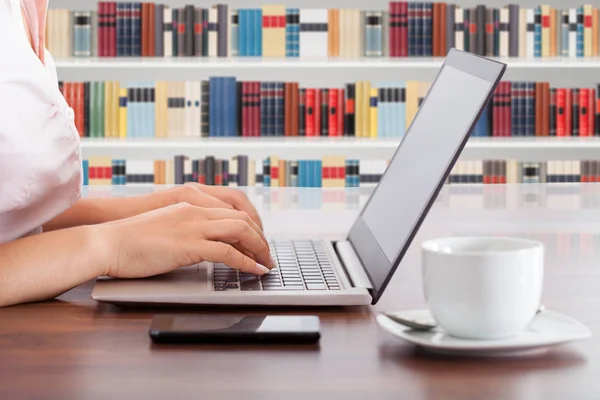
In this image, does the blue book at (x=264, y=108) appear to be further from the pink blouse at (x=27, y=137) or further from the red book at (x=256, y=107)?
the pink blouse at (x=27, y=137)

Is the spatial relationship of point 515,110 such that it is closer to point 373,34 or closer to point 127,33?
point 373,34

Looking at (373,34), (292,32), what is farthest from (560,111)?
(292,32)

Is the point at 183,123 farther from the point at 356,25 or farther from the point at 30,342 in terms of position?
the point at 30,342

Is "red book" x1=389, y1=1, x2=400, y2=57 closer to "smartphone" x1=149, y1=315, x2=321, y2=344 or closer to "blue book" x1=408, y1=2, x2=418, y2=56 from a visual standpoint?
"blue book" x1=408, y1=2, x2=418, y2=56

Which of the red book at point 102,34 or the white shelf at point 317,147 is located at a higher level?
the red book at point 102,34

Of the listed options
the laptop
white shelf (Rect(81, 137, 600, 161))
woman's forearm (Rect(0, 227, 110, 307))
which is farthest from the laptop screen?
white shelf (Rect(81, 137, 600, 161))

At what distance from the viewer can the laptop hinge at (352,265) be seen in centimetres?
72

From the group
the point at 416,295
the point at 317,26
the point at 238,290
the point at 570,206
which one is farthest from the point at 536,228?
the point at 317,26

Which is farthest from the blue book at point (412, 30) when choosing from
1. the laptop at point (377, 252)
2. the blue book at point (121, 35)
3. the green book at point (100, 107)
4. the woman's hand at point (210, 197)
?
the laptop at point (377, 252)

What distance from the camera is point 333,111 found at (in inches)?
144

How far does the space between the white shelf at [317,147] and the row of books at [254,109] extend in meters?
0.04

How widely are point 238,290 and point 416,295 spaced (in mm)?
152

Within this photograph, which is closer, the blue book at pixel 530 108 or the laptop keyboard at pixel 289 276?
the laptop keyboard at pixel 289 276

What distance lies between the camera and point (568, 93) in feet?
12.2
